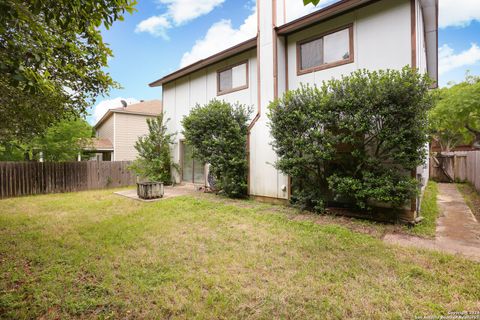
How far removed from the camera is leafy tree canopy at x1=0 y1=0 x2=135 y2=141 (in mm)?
2566

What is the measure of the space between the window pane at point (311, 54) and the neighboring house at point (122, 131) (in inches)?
516

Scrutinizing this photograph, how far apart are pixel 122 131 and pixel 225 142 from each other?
40.6 ft

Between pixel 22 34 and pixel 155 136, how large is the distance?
8.71 meters

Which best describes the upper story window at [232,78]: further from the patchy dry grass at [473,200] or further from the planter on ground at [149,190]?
the patchy dry grass at [473,200]

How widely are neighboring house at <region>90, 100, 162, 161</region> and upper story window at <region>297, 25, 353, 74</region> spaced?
1314 cm

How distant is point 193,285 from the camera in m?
2.79

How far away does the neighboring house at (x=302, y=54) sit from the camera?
5.68m

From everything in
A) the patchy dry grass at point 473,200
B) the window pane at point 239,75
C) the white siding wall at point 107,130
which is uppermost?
the window pane at point 239,75

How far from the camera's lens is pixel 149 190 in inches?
314

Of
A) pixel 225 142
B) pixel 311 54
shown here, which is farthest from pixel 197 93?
pixel 311 54

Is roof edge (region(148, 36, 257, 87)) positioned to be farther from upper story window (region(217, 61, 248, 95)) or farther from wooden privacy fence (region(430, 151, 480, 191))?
wooden privacy fence (region(430, 151, 480, 191))

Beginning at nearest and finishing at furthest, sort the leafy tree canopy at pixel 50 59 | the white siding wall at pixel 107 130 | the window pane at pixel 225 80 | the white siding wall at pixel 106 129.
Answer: the leafy tree canopy at pixel 50 59
the window pane at pixel 225 80
the white siding wall at pixel 107 130
the white siding wall at pixel 106 129

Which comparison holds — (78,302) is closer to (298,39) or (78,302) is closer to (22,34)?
(22,34)

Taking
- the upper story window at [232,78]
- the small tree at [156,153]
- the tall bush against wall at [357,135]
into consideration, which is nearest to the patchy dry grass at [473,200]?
the tall bush against wall at [357,135]
